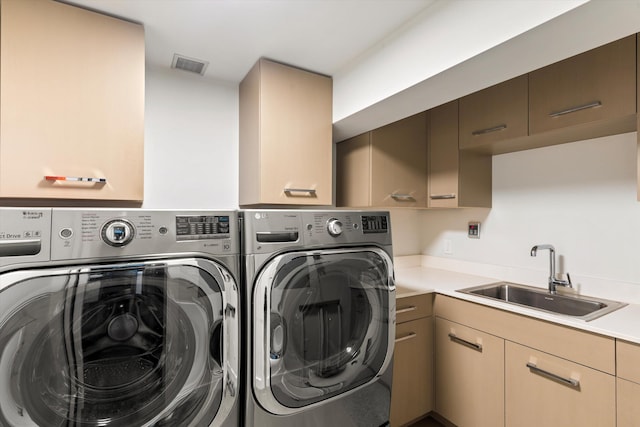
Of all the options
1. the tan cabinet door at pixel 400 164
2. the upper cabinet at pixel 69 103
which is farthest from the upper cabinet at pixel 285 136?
the upper cabinet at pixel 69 103

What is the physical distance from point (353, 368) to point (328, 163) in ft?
3.73

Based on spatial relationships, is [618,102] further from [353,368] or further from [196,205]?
[196,205]

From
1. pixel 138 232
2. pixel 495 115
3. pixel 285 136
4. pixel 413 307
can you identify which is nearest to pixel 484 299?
pixel 413 307

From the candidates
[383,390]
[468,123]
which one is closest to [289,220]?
[383,390]

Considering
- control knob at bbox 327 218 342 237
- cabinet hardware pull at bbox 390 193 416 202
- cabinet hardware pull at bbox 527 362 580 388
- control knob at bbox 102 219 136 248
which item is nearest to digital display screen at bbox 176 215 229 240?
control knob at bbox 102 219 136 248

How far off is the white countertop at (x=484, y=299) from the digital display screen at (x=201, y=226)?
120 cm

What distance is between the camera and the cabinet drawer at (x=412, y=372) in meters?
1.90

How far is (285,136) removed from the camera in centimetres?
182

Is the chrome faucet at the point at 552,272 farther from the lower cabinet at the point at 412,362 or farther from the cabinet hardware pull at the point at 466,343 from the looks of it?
the lower cabinet at the point at 412,362

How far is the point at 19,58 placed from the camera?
4.00 ft

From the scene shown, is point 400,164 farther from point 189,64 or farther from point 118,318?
point 118,318

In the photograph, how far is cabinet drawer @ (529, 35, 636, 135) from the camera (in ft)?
4.79

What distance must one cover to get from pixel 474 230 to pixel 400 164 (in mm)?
816

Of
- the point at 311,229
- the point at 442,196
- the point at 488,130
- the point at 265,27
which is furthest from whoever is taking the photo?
the point at 442,196
